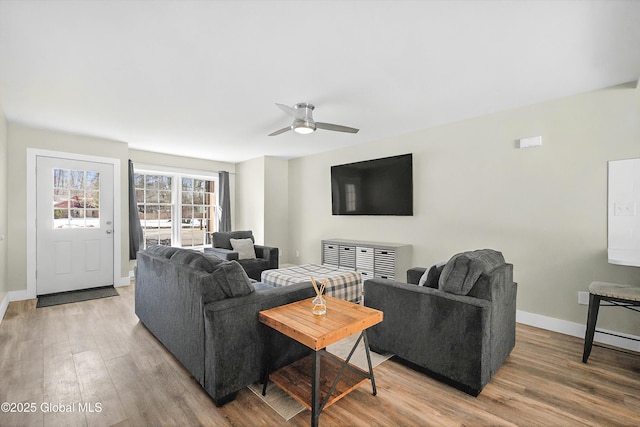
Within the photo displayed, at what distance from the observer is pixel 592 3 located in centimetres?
172

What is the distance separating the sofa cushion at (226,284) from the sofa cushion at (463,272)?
140 centimetres

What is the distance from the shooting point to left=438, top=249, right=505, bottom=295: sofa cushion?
79.9 inches

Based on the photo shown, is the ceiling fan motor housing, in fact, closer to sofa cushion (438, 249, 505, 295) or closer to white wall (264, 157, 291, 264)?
sofa cushion (438, 249, 505, 295)

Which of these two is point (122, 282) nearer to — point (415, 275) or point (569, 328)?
point (415, 275)

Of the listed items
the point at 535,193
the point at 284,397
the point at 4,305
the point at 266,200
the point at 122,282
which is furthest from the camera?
the point at 266,200

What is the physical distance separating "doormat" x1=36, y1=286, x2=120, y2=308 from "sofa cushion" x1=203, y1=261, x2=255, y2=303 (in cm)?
339

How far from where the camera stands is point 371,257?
14.4ft

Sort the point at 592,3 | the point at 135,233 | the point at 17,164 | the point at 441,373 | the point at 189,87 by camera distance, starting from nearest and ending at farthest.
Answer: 1. the point at 592,3
2. the point at 441,373
3. the point at 189,87
4. the point at 17,164
5. the point at 135,233

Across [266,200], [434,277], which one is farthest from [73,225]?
[434,277]

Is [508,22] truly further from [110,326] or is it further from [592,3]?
[110,326]

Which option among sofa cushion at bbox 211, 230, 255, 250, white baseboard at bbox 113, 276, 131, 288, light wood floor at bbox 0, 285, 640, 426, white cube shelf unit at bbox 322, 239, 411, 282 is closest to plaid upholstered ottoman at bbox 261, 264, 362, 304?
white cube shelf unit at bbox 322, 239, 411, 282

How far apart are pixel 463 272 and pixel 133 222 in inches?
207

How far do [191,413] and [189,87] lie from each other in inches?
104

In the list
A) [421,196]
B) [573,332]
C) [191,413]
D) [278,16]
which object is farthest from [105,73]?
[573,332]
